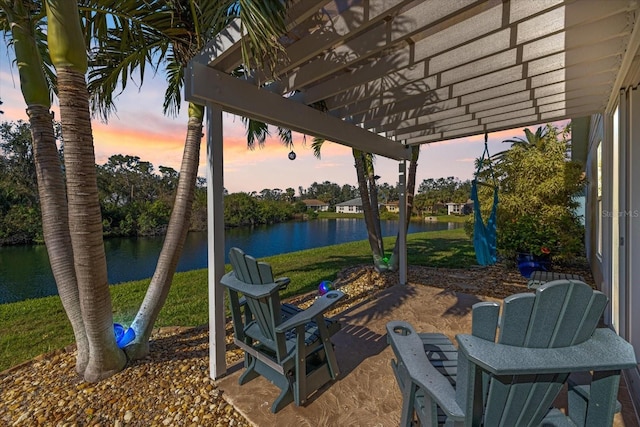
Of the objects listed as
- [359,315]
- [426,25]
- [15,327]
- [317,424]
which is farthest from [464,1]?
[15,327]

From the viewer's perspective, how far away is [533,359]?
35.1 inches

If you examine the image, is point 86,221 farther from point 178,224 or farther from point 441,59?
point 441,59

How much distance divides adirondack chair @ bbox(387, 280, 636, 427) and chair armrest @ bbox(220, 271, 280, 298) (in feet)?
3.13

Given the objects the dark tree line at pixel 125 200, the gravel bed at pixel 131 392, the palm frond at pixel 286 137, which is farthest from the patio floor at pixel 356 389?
the dark tree line at pixel 125 200

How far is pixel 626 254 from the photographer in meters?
2.21

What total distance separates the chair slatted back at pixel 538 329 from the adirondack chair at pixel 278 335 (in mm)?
1047

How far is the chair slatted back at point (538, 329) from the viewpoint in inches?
36.1

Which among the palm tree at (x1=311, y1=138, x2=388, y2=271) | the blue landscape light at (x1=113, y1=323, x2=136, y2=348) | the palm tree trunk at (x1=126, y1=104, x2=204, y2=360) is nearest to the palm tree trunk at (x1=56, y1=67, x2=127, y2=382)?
the blue landscape light at (x1=113, y1=323, x2=136, y2=348)

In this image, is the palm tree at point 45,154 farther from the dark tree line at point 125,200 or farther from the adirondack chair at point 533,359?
the dark tree line at point 125,200

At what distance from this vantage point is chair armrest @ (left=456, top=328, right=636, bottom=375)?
869 mm

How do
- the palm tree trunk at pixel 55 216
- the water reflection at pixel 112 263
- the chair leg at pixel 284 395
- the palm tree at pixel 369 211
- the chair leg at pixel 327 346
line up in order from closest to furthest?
the chair leg at pixel 284 395 < the chair leg at pixel 327 346 < the palm tree trunk at pixel 55 216 < the palm tree at pixel 369 211 < the water reflection at pixel 112 263

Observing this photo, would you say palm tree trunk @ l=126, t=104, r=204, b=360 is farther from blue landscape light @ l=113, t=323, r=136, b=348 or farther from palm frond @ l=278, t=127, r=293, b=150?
palm frond @ l=278, t=127, r=293, b=150

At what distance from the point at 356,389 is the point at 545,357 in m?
1.50

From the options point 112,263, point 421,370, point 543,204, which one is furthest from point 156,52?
point 112,263
